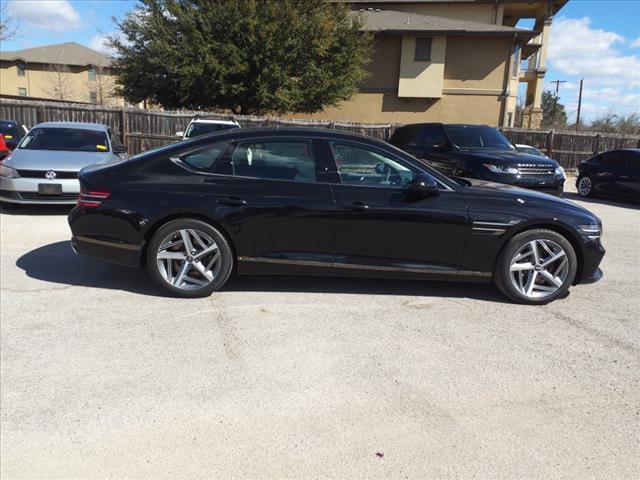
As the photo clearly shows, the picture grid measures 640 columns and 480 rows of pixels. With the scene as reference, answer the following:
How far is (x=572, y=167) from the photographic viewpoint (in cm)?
2178

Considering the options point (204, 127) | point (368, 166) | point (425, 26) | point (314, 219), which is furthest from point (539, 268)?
point (425, 26)

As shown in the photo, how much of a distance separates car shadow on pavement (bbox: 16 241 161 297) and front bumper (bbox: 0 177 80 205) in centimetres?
245

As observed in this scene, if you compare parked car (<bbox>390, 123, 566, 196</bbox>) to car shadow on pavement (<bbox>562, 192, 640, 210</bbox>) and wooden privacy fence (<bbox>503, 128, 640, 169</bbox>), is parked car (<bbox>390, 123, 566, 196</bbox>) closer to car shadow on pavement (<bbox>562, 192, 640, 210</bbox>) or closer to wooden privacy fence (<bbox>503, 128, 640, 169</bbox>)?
car shadow on pavement (<bbox>562, 192, 640, 210</bbox>)

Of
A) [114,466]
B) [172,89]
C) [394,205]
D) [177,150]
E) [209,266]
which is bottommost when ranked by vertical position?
[114,466]

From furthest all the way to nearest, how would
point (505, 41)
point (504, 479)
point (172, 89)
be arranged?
1. point (505, 41)
2. point (172, 89)
3. point (504, 479)

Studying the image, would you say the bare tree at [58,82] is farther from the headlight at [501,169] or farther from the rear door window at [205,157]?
the rear door window at [205,157]

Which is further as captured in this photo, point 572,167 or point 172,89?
point 172,89

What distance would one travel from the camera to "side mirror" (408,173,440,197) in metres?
4.64

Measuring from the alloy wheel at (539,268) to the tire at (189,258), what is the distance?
8.79ft

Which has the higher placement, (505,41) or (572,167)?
(505,41)

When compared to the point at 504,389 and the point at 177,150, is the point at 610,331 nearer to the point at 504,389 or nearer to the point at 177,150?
the point at 504,389

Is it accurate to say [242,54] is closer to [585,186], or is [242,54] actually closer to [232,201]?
[585,186]

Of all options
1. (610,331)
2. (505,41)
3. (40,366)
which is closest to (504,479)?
(610,331)

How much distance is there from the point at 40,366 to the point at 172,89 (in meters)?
21.8
